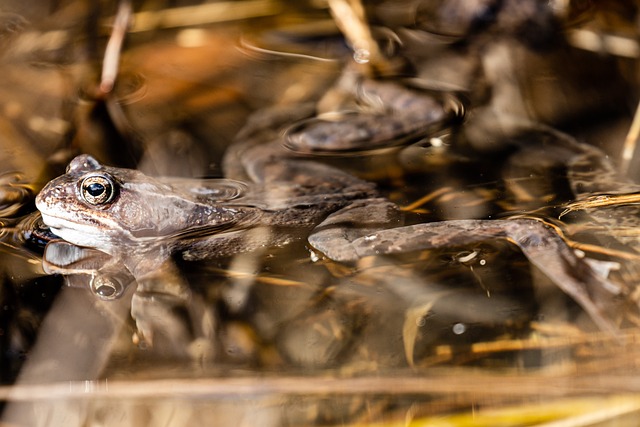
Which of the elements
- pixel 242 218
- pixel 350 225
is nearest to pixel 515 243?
pixel 350 225

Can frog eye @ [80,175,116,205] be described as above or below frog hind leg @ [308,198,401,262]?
above

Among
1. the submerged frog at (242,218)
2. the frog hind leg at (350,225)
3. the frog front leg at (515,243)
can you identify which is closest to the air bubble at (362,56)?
the submerged frog at (242,218)

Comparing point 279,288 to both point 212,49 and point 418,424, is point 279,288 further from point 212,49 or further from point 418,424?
point 212,49

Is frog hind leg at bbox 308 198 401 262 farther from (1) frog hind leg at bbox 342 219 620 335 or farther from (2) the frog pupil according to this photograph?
(2) the frog pupil

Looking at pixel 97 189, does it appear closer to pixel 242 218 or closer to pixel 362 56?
pixel 242 218

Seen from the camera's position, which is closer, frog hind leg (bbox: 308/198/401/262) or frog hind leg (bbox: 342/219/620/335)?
frog hind leg (bbox: 342/219/620/335)

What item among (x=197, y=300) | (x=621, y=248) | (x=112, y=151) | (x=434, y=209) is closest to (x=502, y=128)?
(x=434, y=209)

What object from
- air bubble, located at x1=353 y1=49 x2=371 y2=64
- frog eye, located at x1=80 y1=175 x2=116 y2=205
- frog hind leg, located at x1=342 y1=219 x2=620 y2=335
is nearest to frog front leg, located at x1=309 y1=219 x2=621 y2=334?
frog hind leg, located at x1=342 y1=219 x2=620 y2=335

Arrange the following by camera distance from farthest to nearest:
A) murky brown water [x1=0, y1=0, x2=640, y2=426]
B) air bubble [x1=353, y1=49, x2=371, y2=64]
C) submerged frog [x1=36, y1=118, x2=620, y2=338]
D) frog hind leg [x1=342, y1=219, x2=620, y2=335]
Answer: air bubble [x1=353, y1=49, x2=371, y2=64] → submerged frog [x1=36, y1=118, x2=620, y2=338] → frog hind leg [x1=342, y1=219, x2=620, y2=335] → murky brown water [x1=0, y1=0, x2=640, y2=426]
